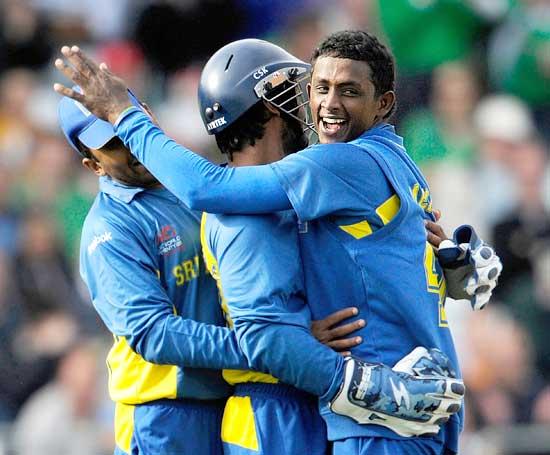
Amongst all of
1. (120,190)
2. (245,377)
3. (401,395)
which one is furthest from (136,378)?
(401,395)

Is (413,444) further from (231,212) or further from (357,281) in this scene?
(231,212)

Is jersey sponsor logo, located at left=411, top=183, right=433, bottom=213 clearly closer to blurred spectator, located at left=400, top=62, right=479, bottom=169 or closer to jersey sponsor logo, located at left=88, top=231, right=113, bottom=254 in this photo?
jersey sponsor logo, located at left=88, top=231, right=113, bottom=254

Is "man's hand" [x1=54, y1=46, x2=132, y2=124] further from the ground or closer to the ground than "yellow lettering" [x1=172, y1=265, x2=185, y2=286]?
further from the ground

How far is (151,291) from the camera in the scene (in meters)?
4.54

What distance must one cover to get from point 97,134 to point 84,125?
0.09 meters

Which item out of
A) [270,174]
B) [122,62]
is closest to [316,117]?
[270,174]

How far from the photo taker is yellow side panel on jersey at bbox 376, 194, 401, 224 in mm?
4265

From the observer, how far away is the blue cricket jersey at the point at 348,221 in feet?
13.8

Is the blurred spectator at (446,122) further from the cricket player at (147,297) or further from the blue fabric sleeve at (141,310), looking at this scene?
the blue fabric sleeve at (141,310)

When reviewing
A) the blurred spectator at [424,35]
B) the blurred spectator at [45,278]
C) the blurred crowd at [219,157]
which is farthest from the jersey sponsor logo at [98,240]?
the blurred spectator at [424,35]

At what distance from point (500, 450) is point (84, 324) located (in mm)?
2937

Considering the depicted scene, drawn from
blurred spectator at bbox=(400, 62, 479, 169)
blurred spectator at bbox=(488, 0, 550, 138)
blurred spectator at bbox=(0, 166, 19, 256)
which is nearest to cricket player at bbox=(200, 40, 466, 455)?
blurred spectator at bbox=(400, 62, 479, 169)

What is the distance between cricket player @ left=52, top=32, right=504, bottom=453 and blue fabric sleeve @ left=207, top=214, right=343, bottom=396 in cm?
5

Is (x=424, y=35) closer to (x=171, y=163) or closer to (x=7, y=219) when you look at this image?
(x=7, y=219)
